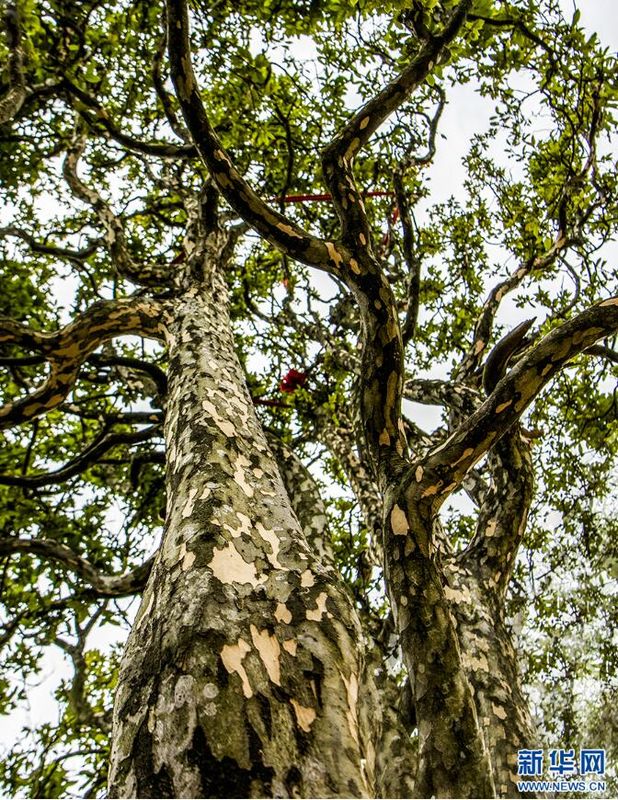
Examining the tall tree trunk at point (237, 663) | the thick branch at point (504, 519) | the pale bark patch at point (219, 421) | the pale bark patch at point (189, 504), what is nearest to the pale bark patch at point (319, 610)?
the tall tree trunk at point (237, 663)

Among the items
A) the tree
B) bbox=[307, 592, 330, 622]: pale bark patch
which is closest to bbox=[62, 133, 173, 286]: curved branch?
the tree

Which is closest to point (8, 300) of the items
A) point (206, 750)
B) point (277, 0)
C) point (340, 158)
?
point (277, 0)

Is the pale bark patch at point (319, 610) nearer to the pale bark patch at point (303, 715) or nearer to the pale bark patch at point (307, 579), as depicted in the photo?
the pale bark patch at point (307, 579)

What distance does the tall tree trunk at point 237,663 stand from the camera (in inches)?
50.4

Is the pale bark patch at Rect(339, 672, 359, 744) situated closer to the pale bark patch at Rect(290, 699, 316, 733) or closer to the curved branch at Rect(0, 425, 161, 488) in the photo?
the pale bark patch at Rect(290, 699, 316, 733)

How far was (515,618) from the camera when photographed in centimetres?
953

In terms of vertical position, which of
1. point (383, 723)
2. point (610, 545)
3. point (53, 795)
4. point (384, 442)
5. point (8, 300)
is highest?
point (8, 300)

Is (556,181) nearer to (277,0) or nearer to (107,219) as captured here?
(277,0)

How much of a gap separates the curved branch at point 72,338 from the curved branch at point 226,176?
168cm

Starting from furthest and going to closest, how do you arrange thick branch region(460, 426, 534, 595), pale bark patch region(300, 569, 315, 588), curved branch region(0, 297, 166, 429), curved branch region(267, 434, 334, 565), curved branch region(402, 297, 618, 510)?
curved branch region(267, 434, 334, 565)
curved branch region(0, 297, 166, 429)
thick branch region(460, 426, 534, 595)
curved branch region(402, 297, 618, 510)
pale bark patch region(300, 569, 315, 588)

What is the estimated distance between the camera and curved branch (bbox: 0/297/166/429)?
14.4ft

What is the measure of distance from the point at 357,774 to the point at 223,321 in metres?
4.00

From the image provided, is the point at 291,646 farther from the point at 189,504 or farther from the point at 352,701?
the point at 189,504

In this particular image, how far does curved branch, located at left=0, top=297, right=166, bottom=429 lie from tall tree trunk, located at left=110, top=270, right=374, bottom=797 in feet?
8.54
